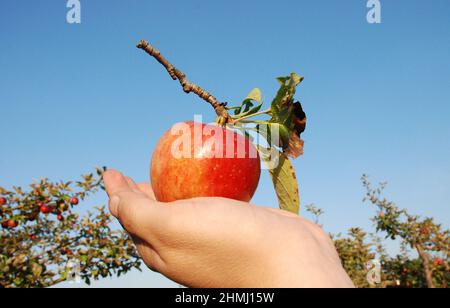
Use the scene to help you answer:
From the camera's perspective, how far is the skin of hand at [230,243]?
1717mm

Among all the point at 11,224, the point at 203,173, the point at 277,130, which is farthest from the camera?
the point at 11,224

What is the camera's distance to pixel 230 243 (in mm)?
1769

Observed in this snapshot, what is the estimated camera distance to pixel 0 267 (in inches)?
182

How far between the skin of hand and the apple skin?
28 cm

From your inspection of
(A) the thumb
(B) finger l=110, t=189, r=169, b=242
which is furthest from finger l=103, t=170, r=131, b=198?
(B) finger l=110, t=189, r=169, b=242

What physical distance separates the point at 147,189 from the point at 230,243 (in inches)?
41.1

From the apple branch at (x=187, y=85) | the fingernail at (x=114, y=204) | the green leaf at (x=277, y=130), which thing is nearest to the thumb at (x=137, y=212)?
the fingernail at (x=114, y=204)

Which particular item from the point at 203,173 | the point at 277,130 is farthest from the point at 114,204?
the point at 277,130

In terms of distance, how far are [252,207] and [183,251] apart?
369mm

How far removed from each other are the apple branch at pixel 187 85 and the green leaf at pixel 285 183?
306mm

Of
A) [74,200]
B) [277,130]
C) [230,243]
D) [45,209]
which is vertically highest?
[74,200]

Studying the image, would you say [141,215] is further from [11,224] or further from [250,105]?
[11,224]

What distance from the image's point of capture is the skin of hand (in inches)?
67.6
